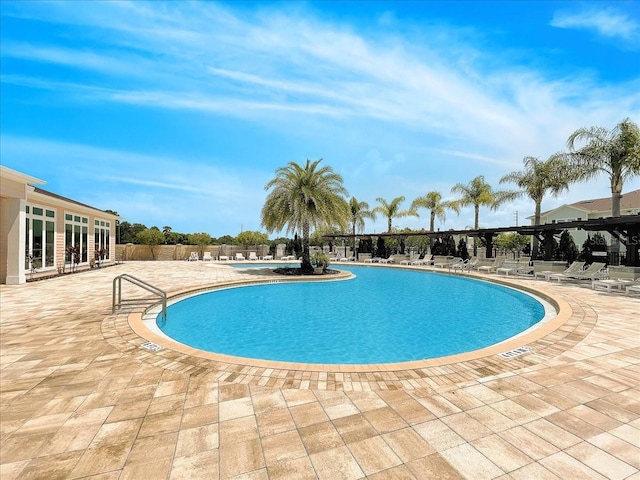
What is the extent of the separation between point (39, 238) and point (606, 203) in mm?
44814

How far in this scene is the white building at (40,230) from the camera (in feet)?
39.3

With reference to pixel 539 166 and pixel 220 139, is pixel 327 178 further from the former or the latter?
pixel 539 166

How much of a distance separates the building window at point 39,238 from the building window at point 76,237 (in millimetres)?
1140

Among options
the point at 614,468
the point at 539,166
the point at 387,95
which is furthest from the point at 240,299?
the point at 539,166

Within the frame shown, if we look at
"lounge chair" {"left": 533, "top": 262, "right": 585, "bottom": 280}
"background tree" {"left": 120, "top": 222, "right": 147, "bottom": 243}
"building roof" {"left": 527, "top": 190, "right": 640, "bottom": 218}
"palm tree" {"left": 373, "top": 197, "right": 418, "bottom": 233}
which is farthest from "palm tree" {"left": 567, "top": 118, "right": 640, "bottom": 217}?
"background tree" {"left": 120, "top": 222, "right": 147, "bottom": 243}

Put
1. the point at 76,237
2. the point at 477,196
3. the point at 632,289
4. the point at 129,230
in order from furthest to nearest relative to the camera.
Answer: the point at 129,230
the point at 477,196
the point at 76,237
the point at 632,289

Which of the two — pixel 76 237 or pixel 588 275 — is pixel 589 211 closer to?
pixel 588 275

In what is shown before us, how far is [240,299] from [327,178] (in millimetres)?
9863

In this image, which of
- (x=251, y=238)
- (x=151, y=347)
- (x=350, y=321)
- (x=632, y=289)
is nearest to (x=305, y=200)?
(x=350, y=321)

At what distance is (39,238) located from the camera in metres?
14.7

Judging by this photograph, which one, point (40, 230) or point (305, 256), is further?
point (305, 256)

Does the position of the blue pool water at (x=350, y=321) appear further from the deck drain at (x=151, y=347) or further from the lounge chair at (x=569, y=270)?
the lounge chair at (x=569, y=270)

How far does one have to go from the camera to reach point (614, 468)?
2475 mm

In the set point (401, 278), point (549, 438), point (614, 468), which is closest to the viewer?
point (614, 468)
